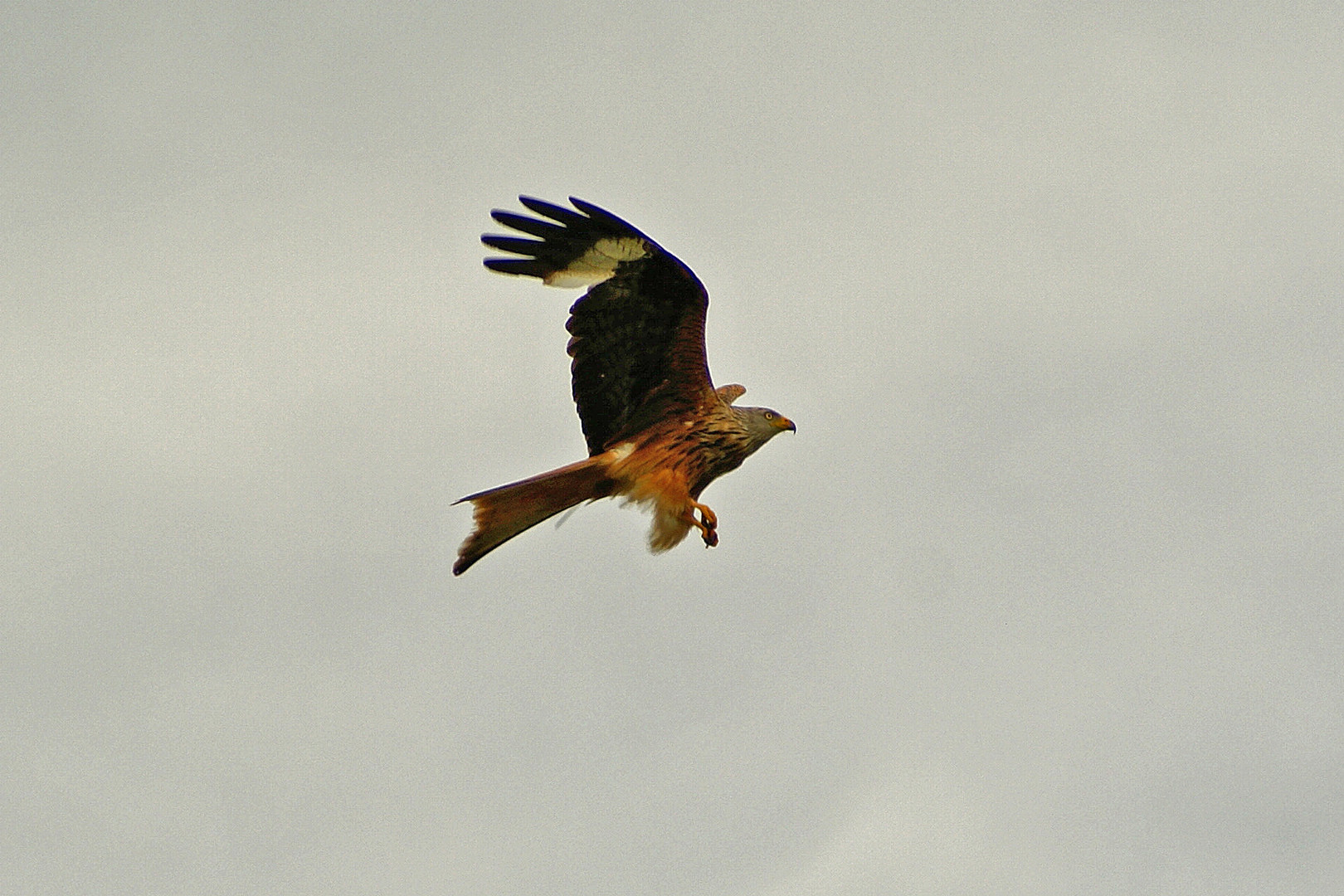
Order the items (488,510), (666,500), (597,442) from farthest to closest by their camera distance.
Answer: (597,442) → (666,500) → (488,510)

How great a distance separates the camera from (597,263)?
9391 mm

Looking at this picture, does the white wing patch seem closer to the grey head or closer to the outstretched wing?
the outstretched wing

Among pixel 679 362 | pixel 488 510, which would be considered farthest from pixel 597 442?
pixel 488 510

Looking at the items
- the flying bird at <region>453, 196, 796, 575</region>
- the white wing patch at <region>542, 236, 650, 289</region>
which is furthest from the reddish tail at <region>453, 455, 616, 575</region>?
the white wing patch at <region>542, 236, 650, 289</region>

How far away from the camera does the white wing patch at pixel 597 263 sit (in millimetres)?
9305

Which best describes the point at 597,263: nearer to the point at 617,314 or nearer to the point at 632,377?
the point at 617,314

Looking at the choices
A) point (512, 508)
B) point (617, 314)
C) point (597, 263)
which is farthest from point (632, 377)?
point (512, 508)

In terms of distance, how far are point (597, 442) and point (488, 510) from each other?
5.19ft

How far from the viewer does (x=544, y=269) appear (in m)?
9.44

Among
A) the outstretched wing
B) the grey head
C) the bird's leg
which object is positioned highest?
the outstretched wing

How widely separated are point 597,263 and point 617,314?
0.42m

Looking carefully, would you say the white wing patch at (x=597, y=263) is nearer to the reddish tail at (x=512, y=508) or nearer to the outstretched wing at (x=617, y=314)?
the outstretched wing at (x=617, y=314)

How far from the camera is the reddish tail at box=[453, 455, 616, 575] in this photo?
862 cm

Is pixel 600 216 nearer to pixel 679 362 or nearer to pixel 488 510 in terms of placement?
pixel 679 362
